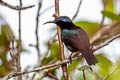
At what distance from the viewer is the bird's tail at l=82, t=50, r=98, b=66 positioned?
10.7 ft

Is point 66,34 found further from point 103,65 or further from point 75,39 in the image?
point 103,65

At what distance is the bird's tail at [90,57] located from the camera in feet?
10.7

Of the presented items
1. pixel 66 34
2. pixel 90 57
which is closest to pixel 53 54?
pixel 66 34

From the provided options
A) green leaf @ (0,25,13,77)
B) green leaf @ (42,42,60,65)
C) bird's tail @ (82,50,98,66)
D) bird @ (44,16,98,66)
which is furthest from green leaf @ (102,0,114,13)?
green leaf @ (0,25,13,77)

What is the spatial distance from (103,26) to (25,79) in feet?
4.53

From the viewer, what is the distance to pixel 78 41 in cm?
365

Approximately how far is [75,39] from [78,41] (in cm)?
6

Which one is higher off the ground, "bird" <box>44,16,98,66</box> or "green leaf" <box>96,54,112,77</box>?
"bird" <box>44,16,98,66</box>

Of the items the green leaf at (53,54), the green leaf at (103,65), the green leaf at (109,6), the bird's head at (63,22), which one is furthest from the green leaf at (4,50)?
the green leaf at (109,6)

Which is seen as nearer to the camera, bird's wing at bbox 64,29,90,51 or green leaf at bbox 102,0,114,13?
bird's wing at bbox 64,29,90,51

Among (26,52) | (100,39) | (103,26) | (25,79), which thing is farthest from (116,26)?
(25,79)

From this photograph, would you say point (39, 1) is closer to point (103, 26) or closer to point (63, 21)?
point (63, 21)

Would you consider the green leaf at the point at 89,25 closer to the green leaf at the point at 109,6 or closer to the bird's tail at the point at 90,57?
the green leaf at the point at 109,6

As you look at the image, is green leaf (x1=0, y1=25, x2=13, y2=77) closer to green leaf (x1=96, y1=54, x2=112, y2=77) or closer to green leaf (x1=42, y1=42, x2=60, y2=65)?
green leaf (x1=42, y1=42, x2=60, y2=65)
